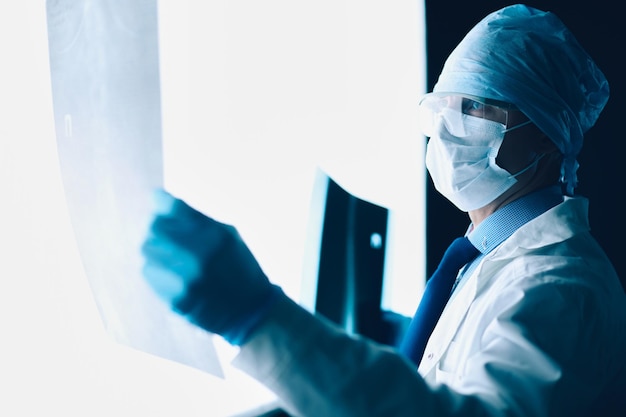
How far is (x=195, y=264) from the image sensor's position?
497mm

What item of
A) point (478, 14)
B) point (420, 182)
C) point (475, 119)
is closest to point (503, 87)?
point (475, 119)

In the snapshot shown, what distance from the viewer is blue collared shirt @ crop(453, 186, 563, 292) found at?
92cm

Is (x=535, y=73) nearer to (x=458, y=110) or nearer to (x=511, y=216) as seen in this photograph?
(x=458, y=110)

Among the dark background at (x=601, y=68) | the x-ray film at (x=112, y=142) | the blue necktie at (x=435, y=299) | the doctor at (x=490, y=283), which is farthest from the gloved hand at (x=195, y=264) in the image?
the dark background at (x=601, y=68)

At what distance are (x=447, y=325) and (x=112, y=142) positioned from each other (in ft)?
1.84

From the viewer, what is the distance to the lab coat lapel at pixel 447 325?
843 millimetres

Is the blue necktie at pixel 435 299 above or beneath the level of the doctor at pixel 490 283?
beneath

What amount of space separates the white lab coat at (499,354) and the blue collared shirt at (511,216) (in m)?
0.09

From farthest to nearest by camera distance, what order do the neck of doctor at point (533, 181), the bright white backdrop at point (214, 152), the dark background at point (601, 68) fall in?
the dark background at point (601, 68) < the neck of doctor at point (533, 181) < the bright white backdrop at point (214, 152)

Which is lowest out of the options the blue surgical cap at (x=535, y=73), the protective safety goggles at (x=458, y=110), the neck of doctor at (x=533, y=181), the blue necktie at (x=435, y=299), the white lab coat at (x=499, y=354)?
the blue necktie at (x=435, y=299)

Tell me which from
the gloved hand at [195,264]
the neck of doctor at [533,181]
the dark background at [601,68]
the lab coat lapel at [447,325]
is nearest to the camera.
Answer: the gloved hand at [195,264]

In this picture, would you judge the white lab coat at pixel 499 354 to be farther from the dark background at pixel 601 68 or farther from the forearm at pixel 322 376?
the dark background at pixel 601 68

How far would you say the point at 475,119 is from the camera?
934 millimetres

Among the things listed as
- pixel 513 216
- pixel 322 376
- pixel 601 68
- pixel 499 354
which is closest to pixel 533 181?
pixel 513 216
